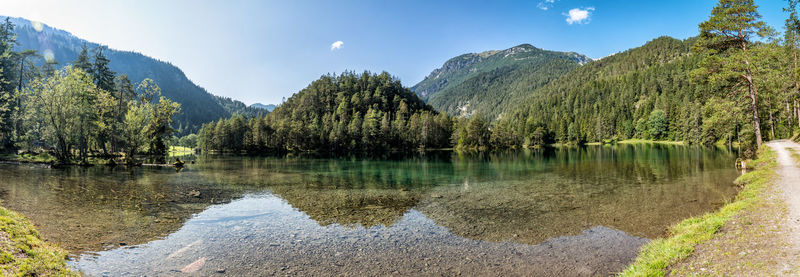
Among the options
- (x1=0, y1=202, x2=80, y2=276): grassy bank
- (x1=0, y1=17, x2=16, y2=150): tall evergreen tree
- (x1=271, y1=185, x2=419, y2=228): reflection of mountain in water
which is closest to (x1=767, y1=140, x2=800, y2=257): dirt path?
(x1=271, y1=185, x2=419, y2=228): reflection of mountain in water

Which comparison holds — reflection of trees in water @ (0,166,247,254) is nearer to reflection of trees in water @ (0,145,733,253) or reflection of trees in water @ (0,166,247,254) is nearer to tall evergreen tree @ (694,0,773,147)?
reflection of trees in water @ (0,145,733,253)

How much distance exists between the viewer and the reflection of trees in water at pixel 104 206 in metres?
13.4

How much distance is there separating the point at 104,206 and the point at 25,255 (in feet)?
42.1

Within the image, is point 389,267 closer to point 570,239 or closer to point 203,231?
point 570,239

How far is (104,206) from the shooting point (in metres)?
19.0

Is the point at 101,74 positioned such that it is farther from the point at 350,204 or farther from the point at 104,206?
the point at 350,204

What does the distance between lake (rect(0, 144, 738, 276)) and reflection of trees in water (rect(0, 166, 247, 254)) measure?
71mm

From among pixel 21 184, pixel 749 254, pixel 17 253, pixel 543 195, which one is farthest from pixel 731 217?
pixel 21 184

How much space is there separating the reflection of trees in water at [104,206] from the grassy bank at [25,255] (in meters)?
1.54

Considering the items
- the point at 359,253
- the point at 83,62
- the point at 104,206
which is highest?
the point at 83,62

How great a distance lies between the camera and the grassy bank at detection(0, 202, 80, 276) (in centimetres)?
763

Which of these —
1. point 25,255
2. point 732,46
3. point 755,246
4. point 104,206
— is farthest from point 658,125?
point 25,255

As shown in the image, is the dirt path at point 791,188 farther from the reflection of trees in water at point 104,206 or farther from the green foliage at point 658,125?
the green foliage at point 658,125

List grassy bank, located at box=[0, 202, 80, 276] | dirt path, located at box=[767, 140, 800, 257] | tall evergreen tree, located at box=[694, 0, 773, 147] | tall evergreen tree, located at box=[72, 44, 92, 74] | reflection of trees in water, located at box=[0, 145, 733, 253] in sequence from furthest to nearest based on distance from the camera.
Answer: tall evergreen tree, located at box=[72, 44, 92, 74], tall evergreen tree, located at box=[694, 0, 773, 147], reflection of trees in water, located at box=[0, 145, 733, 253], dirt path, located at box=[767, 140, 800, 257], grassy bank, located at box=[0, 202, 80, 276]
